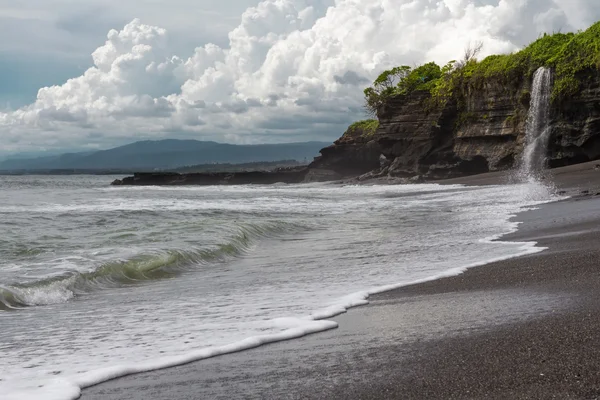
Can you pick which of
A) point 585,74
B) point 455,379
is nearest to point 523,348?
point 455,379

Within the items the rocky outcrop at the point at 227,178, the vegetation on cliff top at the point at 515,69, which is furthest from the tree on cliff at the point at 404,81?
the rocky outcrop at the point at 227,178

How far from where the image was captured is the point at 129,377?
4.23m

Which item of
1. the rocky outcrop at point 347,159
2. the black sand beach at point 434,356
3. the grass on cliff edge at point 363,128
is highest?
the grass on cliff edge at point 363,128

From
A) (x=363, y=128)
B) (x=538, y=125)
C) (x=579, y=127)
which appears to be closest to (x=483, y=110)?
(x=538, y=125)

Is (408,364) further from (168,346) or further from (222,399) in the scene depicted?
(168,346)

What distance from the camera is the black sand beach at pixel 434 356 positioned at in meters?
3.48

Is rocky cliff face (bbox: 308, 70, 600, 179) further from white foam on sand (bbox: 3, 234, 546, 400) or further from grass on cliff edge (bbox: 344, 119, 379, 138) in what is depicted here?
white foam on sand (bbox: 3, 234, 546, 400)

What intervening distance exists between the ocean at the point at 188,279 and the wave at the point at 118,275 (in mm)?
25

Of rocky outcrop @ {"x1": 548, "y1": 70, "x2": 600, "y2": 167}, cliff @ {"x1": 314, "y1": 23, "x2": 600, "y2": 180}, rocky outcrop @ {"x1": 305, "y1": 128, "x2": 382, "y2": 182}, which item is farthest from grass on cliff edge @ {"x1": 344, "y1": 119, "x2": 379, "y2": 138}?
rocky outcrop @ {"x1": 548, "y1": 70, "x2": 600, "y2": 167}

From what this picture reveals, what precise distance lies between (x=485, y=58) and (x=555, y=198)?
24.5 m

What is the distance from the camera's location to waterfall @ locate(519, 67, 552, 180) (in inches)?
1342

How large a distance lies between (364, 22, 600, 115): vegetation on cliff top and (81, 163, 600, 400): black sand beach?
2913 centimetres

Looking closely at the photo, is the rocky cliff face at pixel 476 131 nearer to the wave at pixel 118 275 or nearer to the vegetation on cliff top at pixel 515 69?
the vegetation on cliff top at pixel 515 69

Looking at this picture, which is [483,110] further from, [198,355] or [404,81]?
[198,355]
